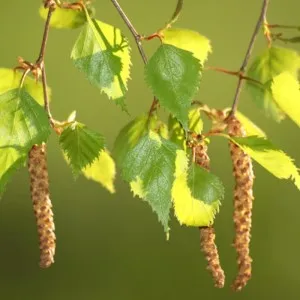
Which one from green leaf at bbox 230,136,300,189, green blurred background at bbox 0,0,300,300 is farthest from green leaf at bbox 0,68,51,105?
green blurred background at bbox 0,0,300,300

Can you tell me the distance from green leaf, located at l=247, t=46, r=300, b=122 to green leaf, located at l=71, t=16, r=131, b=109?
0.14 meters

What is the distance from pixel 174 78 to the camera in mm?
457

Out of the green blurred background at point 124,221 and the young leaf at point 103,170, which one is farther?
the green blurred background at point 124,221

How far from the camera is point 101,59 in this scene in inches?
18.4

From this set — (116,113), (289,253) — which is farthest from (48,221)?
(289,253)

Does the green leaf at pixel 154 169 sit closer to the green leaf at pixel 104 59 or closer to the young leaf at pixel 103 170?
the green leaf at pixel 104 59

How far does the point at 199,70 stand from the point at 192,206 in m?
0.09

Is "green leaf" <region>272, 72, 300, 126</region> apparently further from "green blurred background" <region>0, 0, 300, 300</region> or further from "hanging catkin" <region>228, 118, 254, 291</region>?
"green blurred background" <region>0, 0, 300, 300</region>

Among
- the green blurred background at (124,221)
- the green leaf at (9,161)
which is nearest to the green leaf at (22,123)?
the green leaf at (9,161)

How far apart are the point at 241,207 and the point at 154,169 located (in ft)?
0.45

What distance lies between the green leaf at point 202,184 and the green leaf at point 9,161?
0.35ft

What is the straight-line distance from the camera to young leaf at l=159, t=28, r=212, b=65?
54 cm

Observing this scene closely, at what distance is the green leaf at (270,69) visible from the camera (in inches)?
23.4

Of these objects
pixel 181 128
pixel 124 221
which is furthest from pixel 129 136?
pixel 124 221
